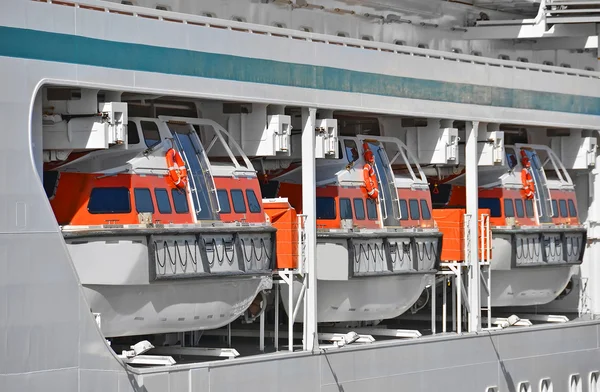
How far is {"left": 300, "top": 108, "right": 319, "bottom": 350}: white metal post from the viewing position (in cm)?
2434

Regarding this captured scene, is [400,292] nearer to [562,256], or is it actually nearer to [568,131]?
[562,256]

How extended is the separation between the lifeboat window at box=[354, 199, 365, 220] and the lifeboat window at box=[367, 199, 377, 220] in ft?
0.52

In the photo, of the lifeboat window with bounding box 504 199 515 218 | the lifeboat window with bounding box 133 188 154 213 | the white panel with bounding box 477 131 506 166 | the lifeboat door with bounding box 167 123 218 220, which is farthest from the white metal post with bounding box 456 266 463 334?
the lifeboat window with bounding box 133 188 154 213

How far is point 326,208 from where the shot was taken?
26062 millimetres

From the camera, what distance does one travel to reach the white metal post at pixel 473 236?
95.3 feet

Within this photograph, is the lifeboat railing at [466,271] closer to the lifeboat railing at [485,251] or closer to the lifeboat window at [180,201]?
the lifeboat railing at [485,251]

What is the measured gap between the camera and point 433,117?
92.2ft

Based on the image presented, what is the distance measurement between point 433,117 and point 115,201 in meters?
9.09

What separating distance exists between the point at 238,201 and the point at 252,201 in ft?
1.13

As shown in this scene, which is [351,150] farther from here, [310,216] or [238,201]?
[238,201]

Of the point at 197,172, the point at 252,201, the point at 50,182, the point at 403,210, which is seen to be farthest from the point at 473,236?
the point at 50,182

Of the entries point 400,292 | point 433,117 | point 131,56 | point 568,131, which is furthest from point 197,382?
point 568,131

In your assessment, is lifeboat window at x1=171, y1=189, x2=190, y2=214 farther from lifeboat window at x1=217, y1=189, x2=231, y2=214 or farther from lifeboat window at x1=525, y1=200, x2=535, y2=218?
lifeboat window at x1=525, y1=200, x2=535, y2=218

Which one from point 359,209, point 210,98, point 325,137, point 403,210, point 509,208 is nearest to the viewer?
point 210,98
